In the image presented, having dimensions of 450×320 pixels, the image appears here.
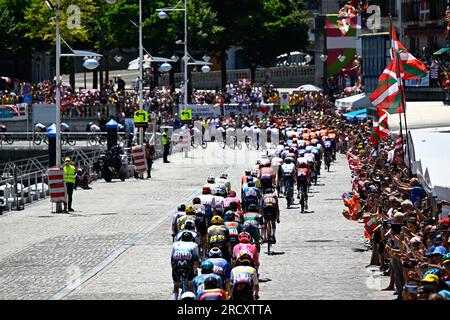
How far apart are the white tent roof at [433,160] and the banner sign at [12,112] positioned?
4851cm

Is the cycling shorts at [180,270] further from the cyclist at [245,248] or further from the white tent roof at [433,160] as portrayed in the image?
the white tent roof at [433,160]

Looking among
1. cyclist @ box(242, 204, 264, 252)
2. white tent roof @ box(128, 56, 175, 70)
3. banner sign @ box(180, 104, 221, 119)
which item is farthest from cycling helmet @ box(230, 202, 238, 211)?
banner sign @ box(180, 104, 221, 119)

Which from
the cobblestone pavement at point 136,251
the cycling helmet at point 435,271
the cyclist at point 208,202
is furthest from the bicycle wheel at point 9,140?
the cycling helmet at point 435,271

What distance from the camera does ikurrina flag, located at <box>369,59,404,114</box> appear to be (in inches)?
1314

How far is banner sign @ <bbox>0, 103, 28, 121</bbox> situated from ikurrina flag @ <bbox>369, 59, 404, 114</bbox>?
45546mm

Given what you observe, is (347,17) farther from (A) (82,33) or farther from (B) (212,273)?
(B) (212,273)

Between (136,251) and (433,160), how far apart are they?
23.9 feet

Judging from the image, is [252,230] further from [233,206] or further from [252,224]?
[233,206]

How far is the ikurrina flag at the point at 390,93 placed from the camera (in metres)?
33.4

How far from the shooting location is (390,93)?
33.8 m

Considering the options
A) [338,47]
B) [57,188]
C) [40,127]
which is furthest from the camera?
[338,47]

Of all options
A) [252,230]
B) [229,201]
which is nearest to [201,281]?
[252,230]

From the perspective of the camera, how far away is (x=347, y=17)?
64.4 meters
